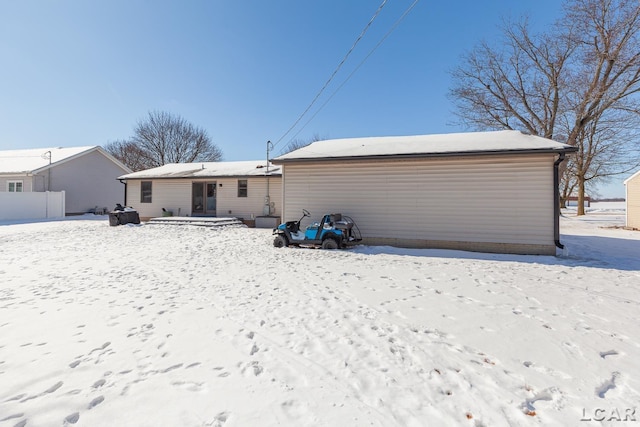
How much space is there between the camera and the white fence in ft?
57.9

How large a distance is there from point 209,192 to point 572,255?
676 inches

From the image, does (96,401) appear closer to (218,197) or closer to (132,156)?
(218,197)

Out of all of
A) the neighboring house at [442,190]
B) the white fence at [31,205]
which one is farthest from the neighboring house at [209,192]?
the white fence at [31,205]

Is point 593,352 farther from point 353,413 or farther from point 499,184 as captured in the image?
point 499,184

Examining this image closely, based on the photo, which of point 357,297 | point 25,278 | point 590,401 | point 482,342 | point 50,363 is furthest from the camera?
point 25,278

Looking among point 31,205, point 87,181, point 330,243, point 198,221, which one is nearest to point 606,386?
point 330,243

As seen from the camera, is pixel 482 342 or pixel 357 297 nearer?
pixel 482 342

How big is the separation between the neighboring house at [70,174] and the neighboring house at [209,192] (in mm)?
8041

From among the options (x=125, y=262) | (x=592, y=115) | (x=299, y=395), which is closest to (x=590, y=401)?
(x=299, y=395)

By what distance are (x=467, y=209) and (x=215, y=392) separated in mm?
8753

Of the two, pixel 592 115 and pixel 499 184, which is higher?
pixel 592 115

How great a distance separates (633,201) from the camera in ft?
54.6

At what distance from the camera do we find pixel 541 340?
323cm

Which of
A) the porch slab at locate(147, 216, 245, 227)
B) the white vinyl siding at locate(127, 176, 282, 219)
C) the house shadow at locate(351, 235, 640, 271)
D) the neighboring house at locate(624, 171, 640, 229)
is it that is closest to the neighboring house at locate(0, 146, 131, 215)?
the white vinyl siding at locate(127, 176, 282, 219)
